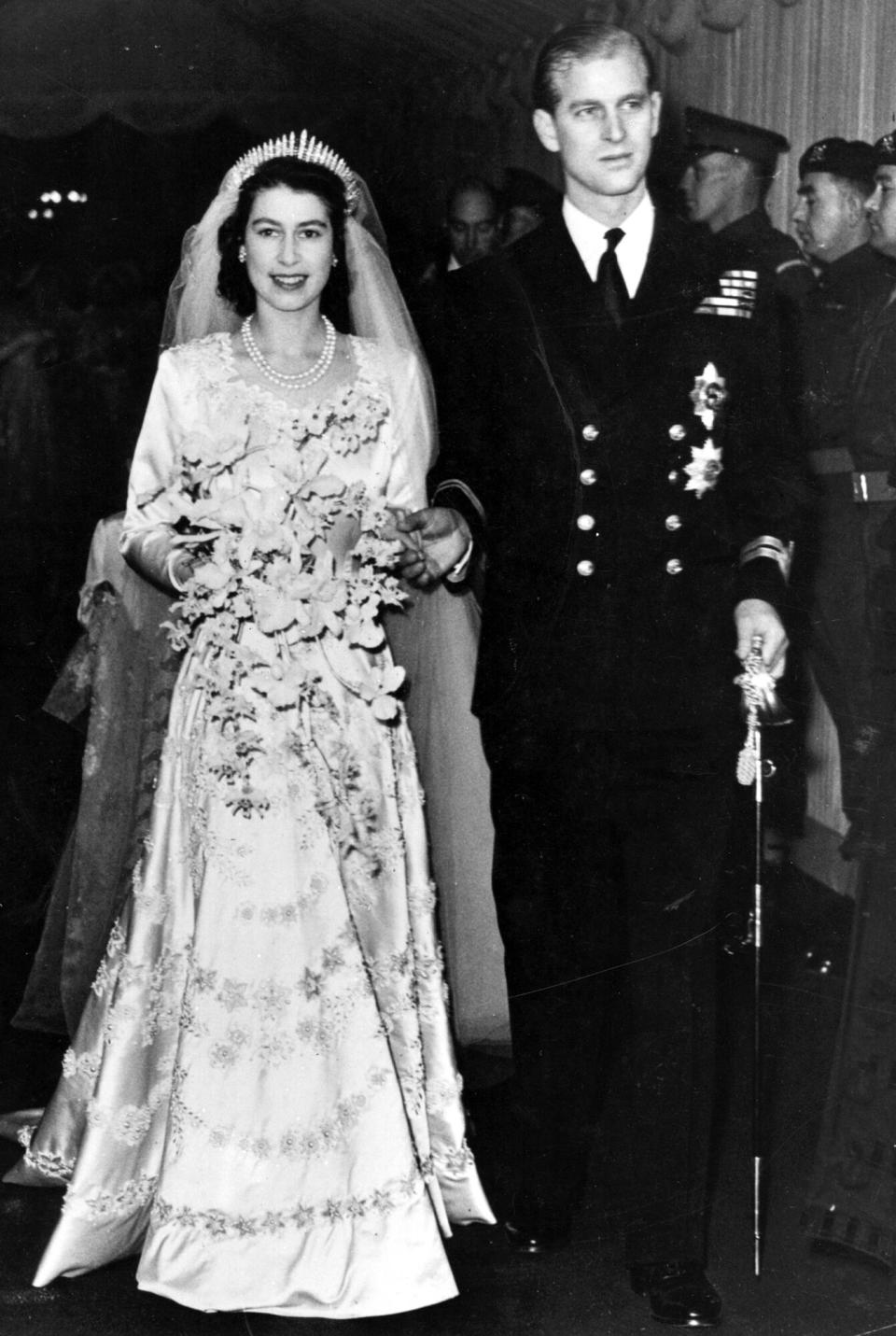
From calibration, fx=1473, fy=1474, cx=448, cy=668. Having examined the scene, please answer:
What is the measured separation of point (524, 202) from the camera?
3.20 meters

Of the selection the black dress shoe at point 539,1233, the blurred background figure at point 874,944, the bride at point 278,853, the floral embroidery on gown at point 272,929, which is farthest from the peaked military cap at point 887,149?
the black dress shoe at point 539,1233

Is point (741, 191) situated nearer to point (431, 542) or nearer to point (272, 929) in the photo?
point (431, 542)

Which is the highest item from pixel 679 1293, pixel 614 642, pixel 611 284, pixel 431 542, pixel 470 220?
pixel 470 220

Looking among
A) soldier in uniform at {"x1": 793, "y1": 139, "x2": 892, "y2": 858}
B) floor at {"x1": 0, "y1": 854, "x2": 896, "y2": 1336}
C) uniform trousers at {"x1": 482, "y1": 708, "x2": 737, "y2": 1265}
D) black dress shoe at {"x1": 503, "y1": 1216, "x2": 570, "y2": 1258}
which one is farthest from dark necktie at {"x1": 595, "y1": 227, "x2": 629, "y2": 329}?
black dress shoe at {"x1": 503, "y1": 1216, "x2": 570, "y2": 1258}

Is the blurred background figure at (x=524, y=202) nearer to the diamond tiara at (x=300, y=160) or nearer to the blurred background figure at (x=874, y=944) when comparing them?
the diamond tiara at (x=300, y=160)

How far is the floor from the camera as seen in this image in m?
3.05

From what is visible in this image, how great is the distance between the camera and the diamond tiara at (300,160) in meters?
3.10

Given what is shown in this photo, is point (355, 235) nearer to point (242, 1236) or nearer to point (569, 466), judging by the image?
point (569, 466)

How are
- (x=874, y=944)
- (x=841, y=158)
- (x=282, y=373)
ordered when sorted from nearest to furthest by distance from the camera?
(x=282, y=373) → (x=841, y=158) → (x=874, y=944)

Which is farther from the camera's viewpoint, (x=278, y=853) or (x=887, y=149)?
(x=887, y=149)

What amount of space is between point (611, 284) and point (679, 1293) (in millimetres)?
2173

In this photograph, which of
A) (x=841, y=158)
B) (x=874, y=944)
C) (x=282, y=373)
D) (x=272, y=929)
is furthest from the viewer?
(x=874, y=944)

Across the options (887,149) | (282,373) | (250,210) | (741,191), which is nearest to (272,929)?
(282,373)

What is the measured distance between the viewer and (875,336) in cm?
329
